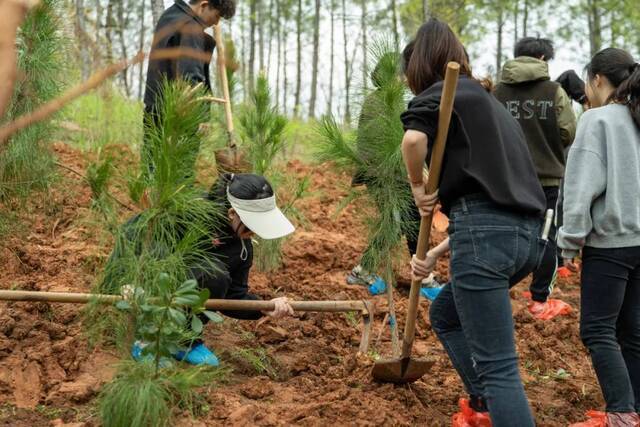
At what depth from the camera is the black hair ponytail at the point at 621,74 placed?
3147 millimetres

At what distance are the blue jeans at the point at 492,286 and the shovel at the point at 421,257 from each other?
19 cm

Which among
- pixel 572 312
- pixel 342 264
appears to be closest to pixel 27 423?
pixel 342 264

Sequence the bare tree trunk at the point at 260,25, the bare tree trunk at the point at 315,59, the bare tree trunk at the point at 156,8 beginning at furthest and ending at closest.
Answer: the bare tree trunk at the point at 260,25 → the bare tree trunk at the point at 315,59 → the bare tree trunk at the point at 156,8

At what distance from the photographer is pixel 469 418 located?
10.7 ft

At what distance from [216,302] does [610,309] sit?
1.72 metres

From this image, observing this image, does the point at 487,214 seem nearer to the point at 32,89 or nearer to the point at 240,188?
the point at 240,188

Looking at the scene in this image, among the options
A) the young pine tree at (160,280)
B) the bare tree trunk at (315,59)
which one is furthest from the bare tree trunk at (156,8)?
the bare tree trunk at (315,59)

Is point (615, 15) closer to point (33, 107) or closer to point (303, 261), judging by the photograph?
point (303, 261)

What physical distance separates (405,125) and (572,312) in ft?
10.8

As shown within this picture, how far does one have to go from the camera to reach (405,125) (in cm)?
278

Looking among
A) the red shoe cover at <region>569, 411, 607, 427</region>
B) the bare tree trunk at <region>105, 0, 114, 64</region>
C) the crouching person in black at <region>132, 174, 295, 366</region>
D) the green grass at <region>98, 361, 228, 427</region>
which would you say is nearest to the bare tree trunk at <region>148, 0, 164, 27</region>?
the bare tree trunk at <region>105, 0, 114, 64</region>

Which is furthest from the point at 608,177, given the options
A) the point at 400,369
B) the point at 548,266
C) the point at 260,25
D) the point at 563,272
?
the point at 260,25

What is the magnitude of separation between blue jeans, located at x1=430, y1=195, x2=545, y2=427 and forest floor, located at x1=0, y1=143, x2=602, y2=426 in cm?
76

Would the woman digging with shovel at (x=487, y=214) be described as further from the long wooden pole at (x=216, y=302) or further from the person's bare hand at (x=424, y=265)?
the long wooden pole at (x=216, y=302)
